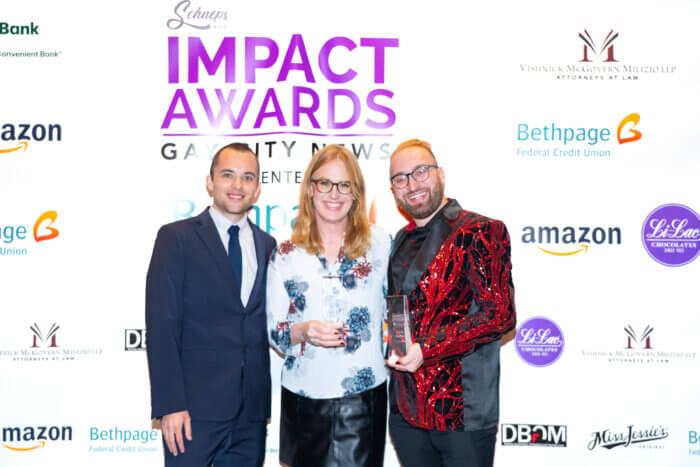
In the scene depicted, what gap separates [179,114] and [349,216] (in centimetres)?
164

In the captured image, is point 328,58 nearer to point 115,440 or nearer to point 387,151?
point 387,151

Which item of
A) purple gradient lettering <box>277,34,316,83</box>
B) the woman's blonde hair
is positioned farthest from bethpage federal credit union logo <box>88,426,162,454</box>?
purple gradient lettering <box>277,34,316,83</box>

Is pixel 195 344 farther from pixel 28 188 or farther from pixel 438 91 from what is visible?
pixel 438 91

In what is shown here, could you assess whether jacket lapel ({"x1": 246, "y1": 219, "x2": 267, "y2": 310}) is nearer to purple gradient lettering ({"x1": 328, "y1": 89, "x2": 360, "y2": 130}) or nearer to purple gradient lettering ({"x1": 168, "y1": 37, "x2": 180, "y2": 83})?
purple gradient lettering ({"x1": 328, "y1": 89, "x2": 360, "y2": 130})

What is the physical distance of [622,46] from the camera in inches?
135

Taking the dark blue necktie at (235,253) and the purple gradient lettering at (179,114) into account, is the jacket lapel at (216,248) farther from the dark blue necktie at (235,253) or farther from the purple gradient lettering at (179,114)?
the purple gradient lettering at (179,114)

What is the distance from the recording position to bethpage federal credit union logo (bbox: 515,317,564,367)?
11.1 ft

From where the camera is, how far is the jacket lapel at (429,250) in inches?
87.9

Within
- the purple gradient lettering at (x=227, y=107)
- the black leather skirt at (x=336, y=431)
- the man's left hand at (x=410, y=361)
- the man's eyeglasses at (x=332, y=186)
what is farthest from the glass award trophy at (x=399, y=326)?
the purple gradient lettering at (x=227, y=107)

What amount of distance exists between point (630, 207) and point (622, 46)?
3.57 ft

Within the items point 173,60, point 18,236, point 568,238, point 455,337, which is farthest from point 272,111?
point 568,238

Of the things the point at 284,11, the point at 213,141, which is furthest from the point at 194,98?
the point at 284,11

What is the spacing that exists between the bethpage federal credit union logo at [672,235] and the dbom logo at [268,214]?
239cm

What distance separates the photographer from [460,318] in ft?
7.21
